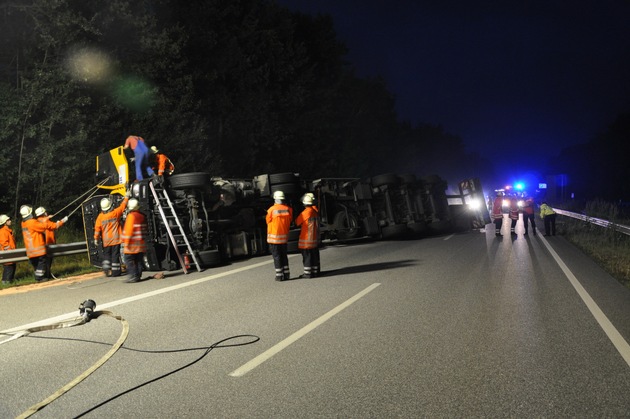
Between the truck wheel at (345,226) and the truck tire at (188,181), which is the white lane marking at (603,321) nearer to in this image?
the truck tire at (188,181)

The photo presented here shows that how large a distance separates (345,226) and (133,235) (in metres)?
8.74

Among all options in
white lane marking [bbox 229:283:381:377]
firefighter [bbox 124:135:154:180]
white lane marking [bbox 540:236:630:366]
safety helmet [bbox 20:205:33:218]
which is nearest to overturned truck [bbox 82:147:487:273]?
firefighter [bbox 124:135:154:180]

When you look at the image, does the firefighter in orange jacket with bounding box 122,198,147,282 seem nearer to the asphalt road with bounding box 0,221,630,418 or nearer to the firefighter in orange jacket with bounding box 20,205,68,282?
the asphalt road with bounding box 0,221,630,418

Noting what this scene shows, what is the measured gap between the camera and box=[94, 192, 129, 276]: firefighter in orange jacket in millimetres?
11320

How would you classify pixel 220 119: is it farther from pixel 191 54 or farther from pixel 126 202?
pixel 126 202

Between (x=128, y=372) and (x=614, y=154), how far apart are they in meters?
80.2

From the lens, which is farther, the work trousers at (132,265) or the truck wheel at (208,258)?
the truck wheel at (208,258)

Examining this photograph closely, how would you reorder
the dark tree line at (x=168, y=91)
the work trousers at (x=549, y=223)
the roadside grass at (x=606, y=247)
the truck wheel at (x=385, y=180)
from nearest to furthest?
the roadside grass at (x=606, y=247)
the dark tree line at (x=168, y=91)
the truck wheel at (x=385, y=180)
the work trousers at (x=549, y=223)

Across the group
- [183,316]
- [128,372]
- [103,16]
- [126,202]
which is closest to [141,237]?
[126,202]

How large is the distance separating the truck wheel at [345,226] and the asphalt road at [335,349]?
302 inches

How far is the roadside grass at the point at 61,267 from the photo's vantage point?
1198cm

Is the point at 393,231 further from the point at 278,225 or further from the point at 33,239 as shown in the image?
the point at 33,239

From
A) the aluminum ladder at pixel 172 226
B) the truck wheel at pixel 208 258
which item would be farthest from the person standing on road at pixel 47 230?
the truck wheel at pixel 208 258

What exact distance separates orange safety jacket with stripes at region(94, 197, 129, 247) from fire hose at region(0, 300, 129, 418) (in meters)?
4.57
